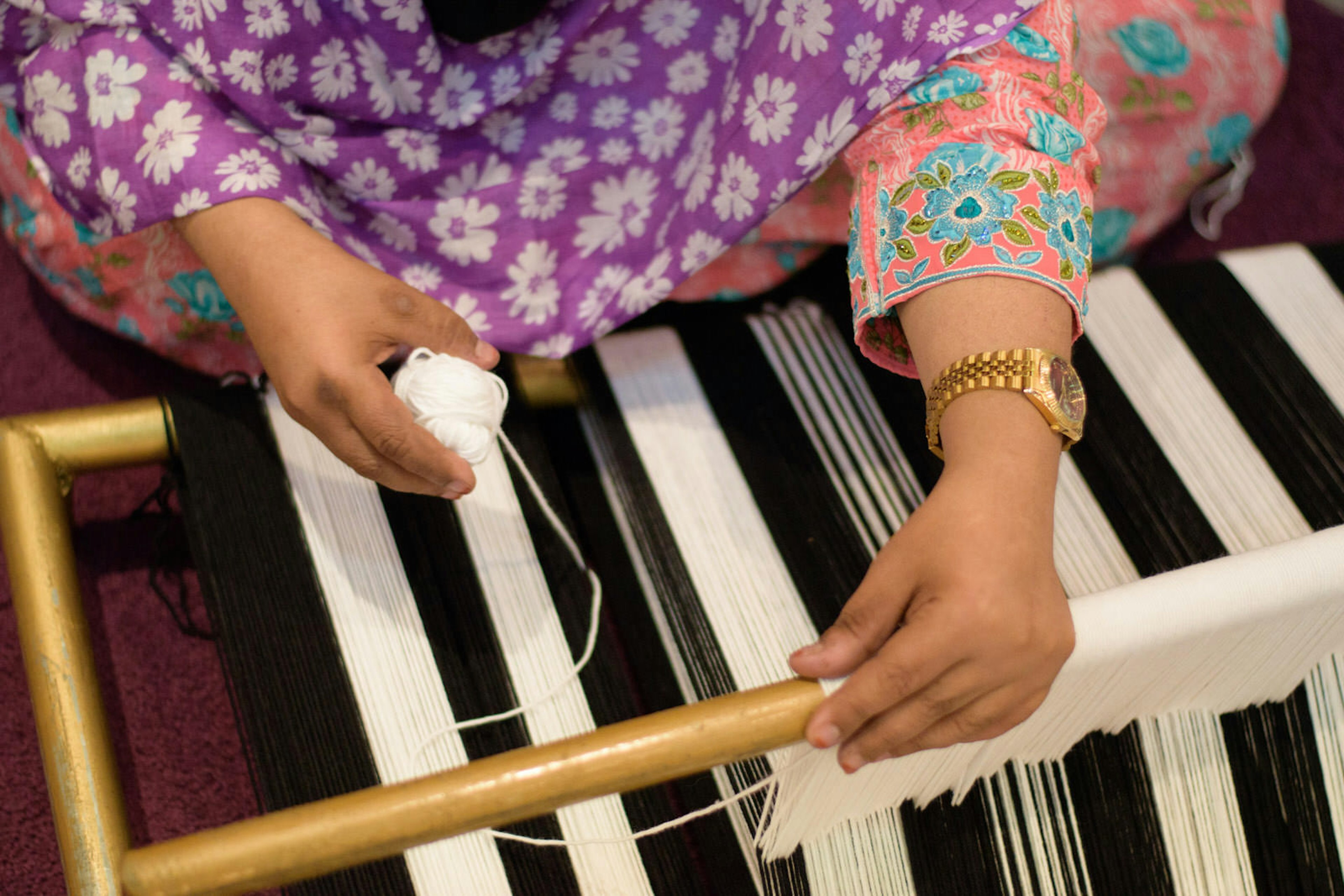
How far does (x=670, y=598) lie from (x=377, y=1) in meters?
0.52

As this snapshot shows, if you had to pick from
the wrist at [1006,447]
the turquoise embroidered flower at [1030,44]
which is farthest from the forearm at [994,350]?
the turquoise embroidered flower at [1030,44]

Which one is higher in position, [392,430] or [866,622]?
[392,430]

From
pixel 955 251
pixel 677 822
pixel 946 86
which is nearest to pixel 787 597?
pixel 677 822

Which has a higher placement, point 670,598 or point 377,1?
point 377,1

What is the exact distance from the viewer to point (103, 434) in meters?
0.83

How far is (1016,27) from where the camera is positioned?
749mm

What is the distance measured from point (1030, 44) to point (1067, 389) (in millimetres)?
285

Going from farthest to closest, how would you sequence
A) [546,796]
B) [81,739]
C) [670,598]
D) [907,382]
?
1. [907,382]
2. [670,598]
3. [81,739]
4. [546,796]

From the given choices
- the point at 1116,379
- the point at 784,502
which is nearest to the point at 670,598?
the point at 784,502

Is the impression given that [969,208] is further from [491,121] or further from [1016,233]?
[491,121]

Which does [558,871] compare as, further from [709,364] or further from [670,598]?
[709,364]

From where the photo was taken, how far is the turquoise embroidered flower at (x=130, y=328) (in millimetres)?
1077

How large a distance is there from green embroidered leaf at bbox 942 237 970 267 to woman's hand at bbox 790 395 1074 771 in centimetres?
11

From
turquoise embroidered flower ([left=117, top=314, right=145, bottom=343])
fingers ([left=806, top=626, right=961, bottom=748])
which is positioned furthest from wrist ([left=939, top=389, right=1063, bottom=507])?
turquoise embroidered flower ([left=117, top=314, right=145, bottom=343])
